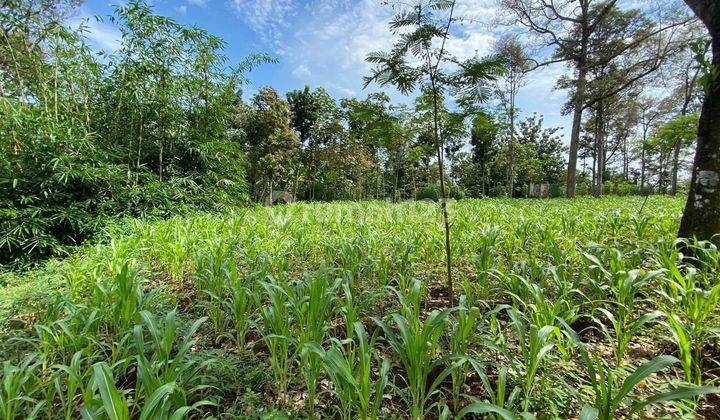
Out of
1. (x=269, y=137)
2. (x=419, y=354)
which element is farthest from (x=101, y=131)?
(x=269, y=137)

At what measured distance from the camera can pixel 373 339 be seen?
4.02 ft

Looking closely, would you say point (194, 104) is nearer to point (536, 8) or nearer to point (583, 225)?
point (583, 225)

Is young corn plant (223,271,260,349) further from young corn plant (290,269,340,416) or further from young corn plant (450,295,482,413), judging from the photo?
young corn plant (450,295,482,413)

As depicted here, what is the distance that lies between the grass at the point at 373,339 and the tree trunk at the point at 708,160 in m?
0.17

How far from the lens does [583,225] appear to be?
3244 millimetres

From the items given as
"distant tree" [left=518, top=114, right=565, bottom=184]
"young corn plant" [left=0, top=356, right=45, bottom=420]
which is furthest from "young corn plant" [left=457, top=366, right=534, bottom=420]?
"distant tree" [left=518, top=114, right=565, bottom=184]

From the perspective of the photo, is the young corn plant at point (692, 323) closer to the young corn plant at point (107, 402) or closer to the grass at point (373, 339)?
the grass at point (373, 339)

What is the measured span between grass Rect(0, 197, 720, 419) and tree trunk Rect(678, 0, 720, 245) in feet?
0.54

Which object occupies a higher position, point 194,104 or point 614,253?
point 194,104

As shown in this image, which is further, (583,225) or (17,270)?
(17,270)

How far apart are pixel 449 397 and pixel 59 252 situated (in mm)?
4582

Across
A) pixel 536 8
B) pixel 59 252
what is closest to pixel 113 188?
pixel 59 252

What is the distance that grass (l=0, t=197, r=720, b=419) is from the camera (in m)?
1.06

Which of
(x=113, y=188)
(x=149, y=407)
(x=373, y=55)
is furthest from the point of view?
(x=113, y=188)
